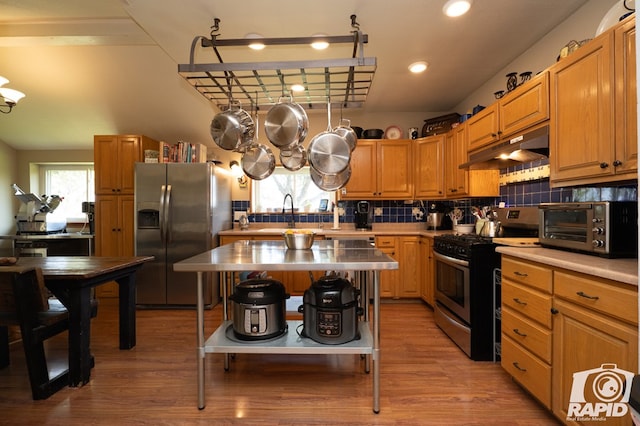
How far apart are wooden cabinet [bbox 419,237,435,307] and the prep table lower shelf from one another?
182 cm

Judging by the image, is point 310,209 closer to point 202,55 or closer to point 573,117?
point 202,55

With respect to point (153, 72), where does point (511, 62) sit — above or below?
below

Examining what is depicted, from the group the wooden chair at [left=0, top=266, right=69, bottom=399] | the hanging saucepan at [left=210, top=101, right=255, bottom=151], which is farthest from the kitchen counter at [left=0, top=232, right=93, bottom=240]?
the hanging saucepan at [left=210, top=101, right=255, bottom=151]

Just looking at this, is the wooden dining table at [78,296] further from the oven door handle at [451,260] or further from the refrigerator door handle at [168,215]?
the oven door handle at [451,260]

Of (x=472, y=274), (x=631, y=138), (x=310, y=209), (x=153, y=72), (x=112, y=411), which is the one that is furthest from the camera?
(x=310, y=209)

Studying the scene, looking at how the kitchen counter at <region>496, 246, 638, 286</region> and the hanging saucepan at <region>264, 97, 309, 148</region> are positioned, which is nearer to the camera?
the kitchen counter at <region>496, 246, 638, 286</region>

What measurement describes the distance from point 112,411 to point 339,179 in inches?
84.6

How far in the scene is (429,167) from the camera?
388cm

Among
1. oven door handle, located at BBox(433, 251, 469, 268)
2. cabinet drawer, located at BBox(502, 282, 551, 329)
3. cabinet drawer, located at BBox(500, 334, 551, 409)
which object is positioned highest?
oven door handle, located at BBox(433, 251, 469, 268)

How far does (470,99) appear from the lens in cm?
377

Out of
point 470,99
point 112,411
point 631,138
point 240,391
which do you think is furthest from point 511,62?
point 112,411

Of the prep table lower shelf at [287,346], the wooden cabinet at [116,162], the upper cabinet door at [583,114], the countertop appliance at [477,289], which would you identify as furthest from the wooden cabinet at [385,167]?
the wooden cabinet at [116,162]

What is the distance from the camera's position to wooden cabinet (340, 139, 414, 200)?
4.01 meters

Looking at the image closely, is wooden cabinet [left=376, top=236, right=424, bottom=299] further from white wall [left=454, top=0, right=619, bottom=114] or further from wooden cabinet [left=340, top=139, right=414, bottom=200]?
white wall [left=454, top=0, right=619, bottom=114]
